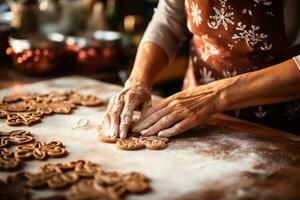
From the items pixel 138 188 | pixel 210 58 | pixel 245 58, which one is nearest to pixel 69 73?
pixel 210 58

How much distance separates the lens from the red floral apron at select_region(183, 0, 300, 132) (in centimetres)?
200

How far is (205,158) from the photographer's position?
1.67 metres

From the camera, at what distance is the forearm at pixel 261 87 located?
5.98 feet

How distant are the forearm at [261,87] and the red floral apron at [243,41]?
233 mm

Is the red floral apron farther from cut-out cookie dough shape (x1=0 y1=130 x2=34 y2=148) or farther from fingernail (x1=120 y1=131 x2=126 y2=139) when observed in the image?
cut-out cookie dough shape (x1=0 y1=130 x2=34 y2=148)

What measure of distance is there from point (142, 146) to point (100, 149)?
17cm

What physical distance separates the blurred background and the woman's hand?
3.85 feet

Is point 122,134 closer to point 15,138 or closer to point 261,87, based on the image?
point 15,138

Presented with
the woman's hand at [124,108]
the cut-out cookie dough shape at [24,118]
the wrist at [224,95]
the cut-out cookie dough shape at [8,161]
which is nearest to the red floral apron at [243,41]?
the wrist at [224,95]

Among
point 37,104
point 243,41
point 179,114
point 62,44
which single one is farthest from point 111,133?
point 62,44

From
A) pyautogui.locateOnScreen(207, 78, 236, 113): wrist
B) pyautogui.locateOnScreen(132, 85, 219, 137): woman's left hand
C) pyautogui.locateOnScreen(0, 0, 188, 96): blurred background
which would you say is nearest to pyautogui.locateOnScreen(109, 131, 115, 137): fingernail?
pyautogui.locateOnScreen(132, 85, 219, 137): woman's left hand

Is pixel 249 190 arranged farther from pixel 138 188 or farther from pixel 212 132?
pixel 212 132

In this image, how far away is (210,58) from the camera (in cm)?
227

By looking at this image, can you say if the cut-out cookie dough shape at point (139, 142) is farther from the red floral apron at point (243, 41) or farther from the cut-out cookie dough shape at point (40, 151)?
the red floral apron at point (243, 41)
